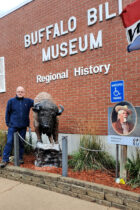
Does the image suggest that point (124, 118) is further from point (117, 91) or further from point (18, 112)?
point (18, 112)

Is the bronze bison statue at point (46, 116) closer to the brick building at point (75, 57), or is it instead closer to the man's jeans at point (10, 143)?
the man's jeans at point (10, 143)

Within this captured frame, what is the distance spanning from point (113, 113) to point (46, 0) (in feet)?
17.3

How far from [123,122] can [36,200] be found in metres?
2.02

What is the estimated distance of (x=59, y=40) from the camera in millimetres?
6840

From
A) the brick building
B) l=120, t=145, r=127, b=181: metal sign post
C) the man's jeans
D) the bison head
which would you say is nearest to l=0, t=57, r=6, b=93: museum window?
the brick building

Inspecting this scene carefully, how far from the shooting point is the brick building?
Result: 546cm

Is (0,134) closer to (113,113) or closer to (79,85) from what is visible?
(79,85)

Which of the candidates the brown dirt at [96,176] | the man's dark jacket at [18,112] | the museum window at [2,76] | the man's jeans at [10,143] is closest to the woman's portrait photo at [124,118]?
the brown dirt at [96,176]

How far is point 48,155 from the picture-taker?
15.6 ft

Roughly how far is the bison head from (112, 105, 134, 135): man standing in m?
1.34

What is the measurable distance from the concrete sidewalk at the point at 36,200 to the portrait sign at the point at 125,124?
110 cm

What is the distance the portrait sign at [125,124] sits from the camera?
3414 mm

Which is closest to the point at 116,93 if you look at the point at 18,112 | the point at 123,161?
the point at 123,161

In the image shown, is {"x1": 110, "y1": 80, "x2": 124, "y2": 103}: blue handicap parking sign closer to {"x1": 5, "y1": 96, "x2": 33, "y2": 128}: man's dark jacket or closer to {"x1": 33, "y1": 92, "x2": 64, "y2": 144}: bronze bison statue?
{"x1": 33, "y1": 92, "x2": 64, "y2": 144}: bronze bison statue
